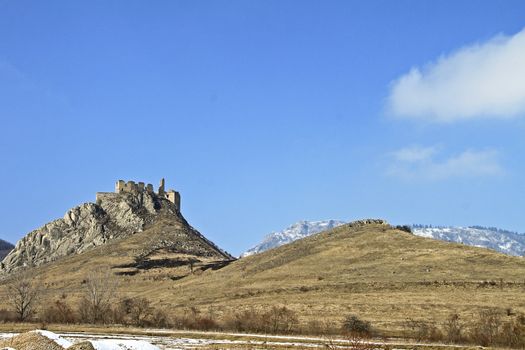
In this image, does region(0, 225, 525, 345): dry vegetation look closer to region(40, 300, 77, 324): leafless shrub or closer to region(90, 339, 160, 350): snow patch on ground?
region(40, 300, 77, 324): leafless shrub

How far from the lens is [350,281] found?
282 ft

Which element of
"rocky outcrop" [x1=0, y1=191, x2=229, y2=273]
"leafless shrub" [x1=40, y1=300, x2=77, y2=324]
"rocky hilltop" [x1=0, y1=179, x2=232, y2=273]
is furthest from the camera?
"rocky outcrop" [x1=0, y1=191, x2=229, y2=273]

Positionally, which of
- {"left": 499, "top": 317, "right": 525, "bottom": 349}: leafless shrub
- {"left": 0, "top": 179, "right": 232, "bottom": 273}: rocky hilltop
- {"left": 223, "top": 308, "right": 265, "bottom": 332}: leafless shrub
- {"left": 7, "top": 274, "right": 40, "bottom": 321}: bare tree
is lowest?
{"left": 499, "top": 317, "right": 525, "bottom": 349}: leafless shrub

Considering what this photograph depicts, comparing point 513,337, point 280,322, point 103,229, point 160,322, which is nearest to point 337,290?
point 280,322

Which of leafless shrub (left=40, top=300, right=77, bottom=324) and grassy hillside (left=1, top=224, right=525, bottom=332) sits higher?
grassy hillside (left=1, top=224, right=525, bottom=332)

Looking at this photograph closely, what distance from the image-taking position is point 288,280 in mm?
93625

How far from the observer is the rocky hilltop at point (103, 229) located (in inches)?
6545

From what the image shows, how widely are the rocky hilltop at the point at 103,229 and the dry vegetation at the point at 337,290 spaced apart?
1194 inches

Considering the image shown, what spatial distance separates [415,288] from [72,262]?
97561 millimetres

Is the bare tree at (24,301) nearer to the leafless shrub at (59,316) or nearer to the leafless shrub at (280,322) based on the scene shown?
the leafless shrub at (59,316)

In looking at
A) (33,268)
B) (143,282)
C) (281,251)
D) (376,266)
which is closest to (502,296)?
(376,266)

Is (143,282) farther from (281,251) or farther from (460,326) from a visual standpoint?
(460,326)

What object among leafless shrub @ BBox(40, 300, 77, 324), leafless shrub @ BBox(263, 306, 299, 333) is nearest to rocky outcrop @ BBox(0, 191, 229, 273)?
leafless shrub @ BBox(40, 300, 77, 324)

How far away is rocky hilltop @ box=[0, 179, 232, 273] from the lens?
16625 centimetres
